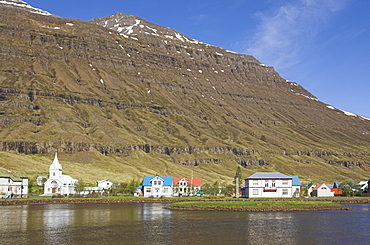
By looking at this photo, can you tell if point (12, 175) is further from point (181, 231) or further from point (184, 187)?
point (181, 231)

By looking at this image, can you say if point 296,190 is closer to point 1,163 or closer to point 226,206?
point 226,206

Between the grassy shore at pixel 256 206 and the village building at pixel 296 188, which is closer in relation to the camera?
the grassy shore at pixel 256 206

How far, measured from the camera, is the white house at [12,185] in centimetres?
12381

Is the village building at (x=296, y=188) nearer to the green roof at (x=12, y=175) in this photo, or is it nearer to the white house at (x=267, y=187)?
the white house at (x=267, y=187)

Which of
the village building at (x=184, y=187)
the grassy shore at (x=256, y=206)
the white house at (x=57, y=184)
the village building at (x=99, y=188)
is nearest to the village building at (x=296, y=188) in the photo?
the grassy shore at (x=256, y=206)

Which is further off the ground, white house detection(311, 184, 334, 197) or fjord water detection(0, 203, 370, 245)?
fjord water detection(0, 203, 370, 245)

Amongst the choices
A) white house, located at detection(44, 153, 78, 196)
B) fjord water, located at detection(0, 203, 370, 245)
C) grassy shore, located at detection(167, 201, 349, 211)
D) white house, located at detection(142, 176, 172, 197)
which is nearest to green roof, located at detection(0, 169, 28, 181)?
white house, located at detection(44, 153, 78, 196)

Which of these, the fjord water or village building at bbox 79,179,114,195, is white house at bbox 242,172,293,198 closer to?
the fjord water

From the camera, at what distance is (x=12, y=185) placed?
127688mm

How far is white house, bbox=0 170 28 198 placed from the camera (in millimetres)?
123812

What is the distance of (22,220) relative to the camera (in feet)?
210

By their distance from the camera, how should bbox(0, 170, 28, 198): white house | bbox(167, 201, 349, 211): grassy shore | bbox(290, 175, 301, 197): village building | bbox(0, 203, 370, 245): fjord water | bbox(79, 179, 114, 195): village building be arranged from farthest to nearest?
bbox(79, 179, 114, 195): village building, bbox(0, 170, 28, 198): white house, bbox(290, 175, 301, 197): village building, bbox(167, 201, 349, 211): grassy shore, bbox(0, 203, 370, 245): fjord water

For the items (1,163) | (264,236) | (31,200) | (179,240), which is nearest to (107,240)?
(179,240)

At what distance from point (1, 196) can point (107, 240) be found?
8858cm
